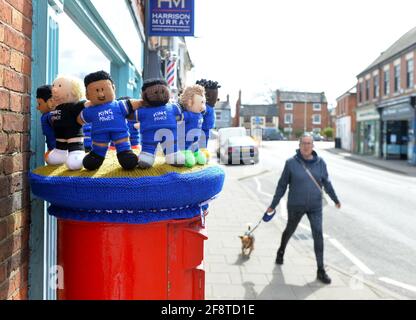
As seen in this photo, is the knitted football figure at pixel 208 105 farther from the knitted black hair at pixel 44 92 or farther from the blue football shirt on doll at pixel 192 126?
the knitted black hair at pixel 44 92

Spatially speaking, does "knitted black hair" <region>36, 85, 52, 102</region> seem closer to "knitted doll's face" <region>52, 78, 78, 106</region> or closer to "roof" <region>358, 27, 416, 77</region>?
"knitted doll's face" <region>52, 78, 78, 106</region>

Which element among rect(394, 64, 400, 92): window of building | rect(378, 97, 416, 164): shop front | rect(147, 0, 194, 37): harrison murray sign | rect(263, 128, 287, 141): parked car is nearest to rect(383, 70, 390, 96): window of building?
rect(378, 97, 416, 164): shop front

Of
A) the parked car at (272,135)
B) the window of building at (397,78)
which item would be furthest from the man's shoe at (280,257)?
the parked car at (272,135)

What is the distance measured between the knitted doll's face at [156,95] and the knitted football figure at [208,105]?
1.52ft

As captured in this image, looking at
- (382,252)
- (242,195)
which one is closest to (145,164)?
(382,252)

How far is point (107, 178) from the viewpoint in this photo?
192cm

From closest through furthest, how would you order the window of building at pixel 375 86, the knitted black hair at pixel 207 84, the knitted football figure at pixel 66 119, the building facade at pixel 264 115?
the knitted football figure at pixel 66 119 → the knitted black hair at pixel 207 84 → the window of building at pixel 375 86 → the building facade at pixel 264 115

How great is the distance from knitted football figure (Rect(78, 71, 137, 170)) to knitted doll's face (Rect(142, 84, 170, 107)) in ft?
0.38

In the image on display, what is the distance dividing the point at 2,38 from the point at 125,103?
0.64 meters

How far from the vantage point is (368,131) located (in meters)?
36.3

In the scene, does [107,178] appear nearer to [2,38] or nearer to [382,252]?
[2,38]

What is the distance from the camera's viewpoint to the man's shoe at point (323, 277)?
5258 millimetres

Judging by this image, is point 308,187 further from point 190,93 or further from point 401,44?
point 401,44

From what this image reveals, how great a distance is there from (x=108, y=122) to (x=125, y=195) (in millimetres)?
376
